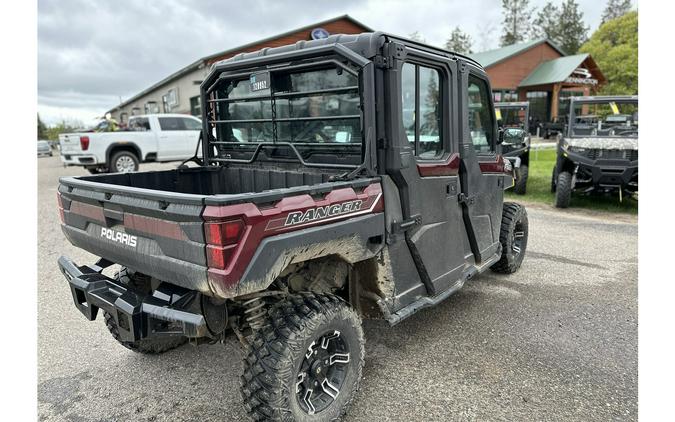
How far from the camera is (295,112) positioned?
3.51 metres

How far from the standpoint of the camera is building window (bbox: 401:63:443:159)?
10.3 ft

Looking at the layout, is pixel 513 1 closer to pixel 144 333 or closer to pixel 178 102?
pixel 178 102

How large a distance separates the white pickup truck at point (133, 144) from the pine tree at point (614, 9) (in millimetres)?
57259

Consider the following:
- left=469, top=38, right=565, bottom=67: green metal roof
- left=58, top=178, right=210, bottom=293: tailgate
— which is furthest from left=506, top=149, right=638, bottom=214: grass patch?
left=469, top=38, right=565, bottom=67: green metal roof

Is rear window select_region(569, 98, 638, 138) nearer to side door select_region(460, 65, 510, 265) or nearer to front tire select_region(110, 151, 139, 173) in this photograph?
side door select_region(460, 65, 510, 265)

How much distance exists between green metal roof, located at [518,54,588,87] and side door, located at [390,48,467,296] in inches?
1135

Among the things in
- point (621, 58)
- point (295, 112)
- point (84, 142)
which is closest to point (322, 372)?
point (295, 112)

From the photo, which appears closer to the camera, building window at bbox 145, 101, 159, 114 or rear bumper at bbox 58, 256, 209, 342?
rear bumper at bbox 58, 256, 209, 342

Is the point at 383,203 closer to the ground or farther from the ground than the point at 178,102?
closer to the ground

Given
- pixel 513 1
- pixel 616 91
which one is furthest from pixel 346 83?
pixel 513 1

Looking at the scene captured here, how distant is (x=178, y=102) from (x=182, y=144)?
14.6m

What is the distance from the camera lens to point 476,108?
4.01 metres

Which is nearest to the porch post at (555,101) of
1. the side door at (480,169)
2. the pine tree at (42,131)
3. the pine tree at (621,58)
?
the pine tree at (621,58)

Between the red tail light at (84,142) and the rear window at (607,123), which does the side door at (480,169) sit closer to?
the rear window at (607,123)
